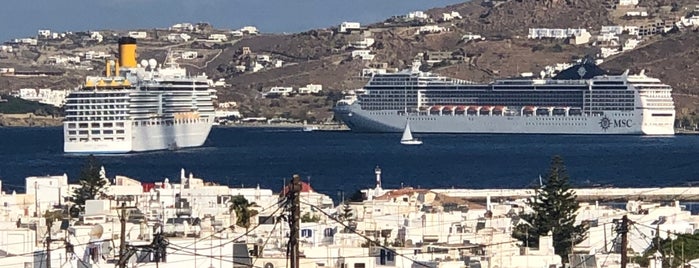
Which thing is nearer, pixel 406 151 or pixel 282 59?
pixel 406 151

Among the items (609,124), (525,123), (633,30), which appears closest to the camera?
(609,124)

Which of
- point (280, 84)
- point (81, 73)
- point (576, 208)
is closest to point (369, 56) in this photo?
point (280, 84)

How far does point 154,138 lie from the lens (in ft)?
288

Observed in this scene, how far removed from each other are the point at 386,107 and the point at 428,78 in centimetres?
473

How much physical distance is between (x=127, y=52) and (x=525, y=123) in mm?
26458

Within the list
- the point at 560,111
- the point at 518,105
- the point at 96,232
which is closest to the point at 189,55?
the point at 518,105

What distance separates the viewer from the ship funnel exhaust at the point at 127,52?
324 ft

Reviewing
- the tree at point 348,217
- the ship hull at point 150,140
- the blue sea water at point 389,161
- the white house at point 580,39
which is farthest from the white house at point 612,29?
the tree at point 348,217

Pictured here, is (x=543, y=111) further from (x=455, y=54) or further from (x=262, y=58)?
(x=262, y=58)

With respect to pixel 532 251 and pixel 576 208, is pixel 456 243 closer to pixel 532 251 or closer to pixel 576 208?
pixel 532 251

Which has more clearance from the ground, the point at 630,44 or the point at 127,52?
the point at 630,44

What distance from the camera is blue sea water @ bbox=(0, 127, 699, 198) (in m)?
59.4

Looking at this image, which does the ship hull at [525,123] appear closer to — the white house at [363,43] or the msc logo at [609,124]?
the msc logo at [609,124]

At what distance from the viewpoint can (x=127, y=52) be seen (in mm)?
100188
